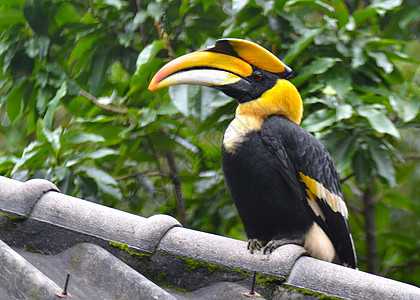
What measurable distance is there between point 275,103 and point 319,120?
687 mm

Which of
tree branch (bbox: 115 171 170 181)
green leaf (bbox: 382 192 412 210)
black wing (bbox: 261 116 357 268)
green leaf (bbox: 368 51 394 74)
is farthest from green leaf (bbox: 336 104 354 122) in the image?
tree branch (bbox: 115 171 170 181)

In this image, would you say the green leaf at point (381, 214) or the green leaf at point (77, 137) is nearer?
the green leaf at point (77, 137)

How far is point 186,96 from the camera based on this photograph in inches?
112

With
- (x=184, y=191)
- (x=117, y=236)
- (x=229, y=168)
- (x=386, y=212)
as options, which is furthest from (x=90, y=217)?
(x=386, y=212)

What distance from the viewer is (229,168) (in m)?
2.17

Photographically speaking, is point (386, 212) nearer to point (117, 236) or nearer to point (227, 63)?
point (227, 63)

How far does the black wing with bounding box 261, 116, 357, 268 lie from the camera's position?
214cm

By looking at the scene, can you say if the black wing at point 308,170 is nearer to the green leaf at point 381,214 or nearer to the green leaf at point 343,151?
the green leaf at point 343,151

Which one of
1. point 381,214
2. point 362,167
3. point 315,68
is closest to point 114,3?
point 315,68

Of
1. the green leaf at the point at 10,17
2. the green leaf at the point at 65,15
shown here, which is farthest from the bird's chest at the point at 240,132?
the green leaf at the point at 10,17

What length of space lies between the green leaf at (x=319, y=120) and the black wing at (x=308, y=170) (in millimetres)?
509

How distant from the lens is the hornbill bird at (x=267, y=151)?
212 centimetres

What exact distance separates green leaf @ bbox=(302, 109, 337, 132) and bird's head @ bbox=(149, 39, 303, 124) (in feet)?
1.84

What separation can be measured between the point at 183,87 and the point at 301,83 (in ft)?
2.14
